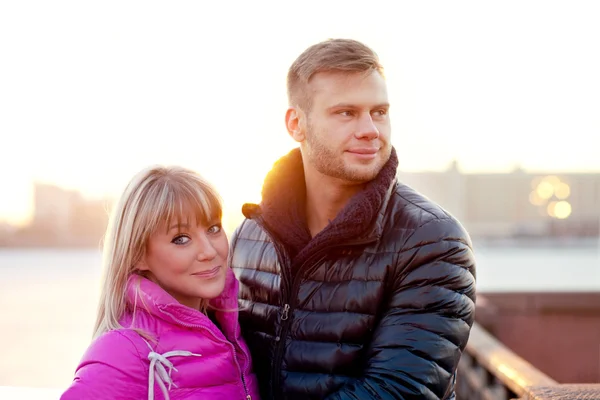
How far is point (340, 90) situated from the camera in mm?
2133

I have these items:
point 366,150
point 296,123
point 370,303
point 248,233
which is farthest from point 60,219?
point 370,303

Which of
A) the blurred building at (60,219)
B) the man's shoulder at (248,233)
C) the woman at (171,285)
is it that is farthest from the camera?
the blurred building at (60,219)

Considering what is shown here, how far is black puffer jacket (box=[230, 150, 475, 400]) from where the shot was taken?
177cm

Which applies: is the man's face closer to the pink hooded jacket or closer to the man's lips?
the man's lips

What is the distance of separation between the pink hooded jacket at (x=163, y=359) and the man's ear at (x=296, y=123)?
2.39 ft

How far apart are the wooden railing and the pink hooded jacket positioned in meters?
0.80

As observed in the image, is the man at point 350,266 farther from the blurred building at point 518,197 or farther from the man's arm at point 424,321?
the blurred building at point 518,197

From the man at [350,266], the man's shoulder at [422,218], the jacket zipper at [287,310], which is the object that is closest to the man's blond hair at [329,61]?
the man at [350,266]

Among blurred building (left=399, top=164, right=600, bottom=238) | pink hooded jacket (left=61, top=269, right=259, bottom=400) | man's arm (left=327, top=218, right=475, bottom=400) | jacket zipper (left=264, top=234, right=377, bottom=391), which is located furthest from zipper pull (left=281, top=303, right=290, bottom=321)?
blurred building (left=399, top=164, right=600, bottom=238)

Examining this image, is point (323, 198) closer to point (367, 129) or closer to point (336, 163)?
point (336, 163)

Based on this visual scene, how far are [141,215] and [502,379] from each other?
2.26 meters

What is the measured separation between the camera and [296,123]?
2.37m

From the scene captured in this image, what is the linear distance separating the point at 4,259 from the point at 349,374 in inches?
890

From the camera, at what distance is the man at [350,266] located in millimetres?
1798
